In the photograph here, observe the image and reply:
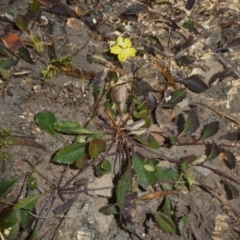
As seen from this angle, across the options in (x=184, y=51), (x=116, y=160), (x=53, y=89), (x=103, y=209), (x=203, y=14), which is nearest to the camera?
(x=103, y=209)

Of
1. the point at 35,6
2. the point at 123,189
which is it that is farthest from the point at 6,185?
the point at 35,6

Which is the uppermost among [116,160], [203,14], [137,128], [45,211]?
[203,14]

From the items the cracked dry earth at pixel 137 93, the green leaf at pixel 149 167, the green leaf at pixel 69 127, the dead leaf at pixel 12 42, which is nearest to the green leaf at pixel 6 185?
the cracked dry earth at pixel 137 93

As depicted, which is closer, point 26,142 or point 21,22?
point 26,142

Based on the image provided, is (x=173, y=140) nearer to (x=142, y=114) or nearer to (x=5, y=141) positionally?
(x=142, y=114)

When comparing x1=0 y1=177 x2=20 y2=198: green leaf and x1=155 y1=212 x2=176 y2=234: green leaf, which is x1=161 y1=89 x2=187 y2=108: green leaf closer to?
x1=155 y1=212 x2=176 y2=234: green leaf

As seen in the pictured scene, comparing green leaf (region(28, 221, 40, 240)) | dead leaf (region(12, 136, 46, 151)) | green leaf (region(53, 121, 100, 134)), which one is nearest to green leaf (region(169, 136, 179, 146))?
green leaf (region(53, 121, 100, 134))

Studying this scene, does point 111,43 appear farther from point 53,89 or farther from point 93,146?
point 93,146

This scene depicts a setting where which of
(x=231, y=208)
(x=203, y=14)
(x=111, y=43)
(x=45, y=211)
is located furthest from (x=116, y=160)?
(x=203, y=14)
